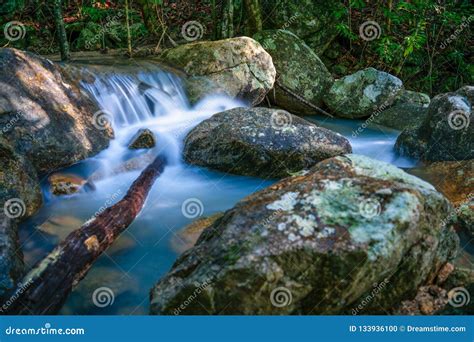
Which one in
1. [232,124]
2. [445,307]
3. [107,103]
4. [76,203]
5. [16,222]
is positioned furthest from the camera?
[107,103]

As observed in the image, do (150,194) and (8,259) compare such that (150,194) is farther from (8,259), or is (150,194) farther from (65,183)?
(8,259)

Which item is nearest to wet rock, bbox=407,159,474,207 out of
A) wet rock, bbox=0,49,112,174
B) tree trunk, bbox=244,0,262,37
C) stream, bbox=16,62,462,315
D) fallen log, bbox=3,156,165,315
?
stream, bbox=16,62,462,315

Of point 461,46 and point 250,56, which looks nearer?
point 250,56

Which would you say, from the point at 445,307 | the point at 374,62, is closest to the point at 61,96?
the point at 445,307

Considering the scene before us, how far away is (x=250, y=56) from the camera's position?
9141 mm

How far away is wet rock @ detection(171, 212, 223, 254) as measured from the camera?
4617 millimetres

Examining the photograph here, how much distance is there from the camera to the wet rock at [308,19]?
11.4 meters

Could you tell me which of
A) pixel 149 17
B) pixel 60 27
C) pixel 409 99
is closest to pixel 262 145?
pixel 60 27

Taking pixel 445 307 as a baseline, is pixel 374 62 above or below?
below

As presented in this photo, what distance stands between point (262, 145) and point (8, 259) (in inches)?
132

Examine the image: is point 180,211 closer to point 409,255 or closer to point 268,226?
Result: point 268,226

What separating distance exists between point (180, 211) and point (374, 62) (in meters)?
8.41

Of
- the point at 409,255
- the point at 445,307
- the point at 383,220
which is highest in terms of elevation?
the point at 383,220

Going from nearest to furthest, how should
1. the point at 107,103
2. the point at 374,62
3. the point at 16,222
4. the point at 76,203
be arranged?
the point at 16,222
the point at 76,203
the point at 107,103
the point at 374,62
